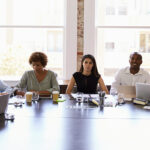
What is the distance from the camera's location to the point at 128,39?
191 inches

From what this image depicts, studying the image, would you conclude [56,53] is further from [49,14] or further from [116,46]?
[116,46]

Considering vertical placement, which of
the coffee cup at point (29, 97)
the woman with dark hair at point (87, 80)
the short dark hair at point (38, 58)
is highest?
the short dark hair at point (38, 58)

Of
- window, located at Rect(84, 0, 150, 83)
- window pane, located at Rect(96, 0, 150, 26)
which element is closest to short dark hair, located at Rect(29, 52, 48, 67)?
window, located at Rect(84, 0, 150, 83)

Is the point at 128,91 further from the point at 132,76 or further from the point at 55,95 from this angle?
the point at 55,95

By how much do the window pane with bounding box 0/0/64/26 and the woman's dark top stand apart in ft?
4.41

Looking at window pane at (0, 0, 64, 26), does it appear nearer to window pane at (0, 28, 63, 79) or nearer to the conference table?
window pane at (0, 28, 63, 79)

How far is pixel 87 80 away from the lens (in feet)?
12.5

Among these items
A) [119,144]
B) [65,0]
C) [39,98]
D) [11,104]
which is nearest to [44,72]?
[39,98]

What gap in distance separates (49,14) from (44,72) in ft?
4.18

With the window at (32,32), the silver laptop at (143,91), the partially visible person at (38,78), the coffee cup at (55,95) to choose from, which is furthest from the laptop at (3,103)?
the window at (32,32)

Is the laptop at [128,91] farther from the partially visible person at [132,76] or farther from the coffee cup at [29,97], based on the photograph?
the coffee cup at [29,97]

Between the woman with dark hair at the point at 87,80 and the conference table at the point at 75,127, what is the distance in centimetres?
81

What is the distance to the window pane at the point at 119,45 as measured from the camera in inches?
191

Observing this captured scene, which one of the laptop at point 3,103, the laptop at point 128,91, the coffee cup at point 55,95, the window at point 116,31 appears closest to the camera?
the laptop at point 3,103
